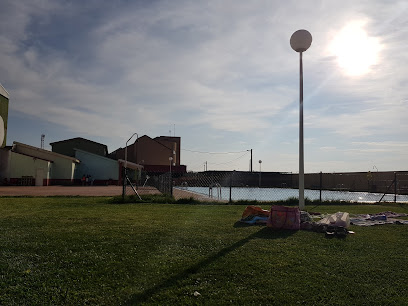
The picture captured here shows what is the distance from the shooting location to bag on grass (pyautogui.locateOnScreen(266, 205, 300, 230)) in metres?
7.48

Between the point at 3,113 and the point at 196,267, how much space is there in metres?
36.2

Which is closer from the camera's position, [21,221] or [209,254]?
[209,254]

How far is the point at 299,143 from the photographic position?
922 cm

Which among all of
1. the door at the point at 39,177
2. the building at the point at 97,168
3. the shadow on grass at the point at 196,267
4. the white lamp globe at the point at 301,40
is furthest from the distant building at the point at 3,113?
the shadow on grass at the point at 196,267

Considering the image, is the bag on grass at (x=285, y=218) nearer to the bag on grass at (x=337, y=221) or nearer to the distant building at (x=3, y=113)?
the bag on grass at (x=337, y=221)

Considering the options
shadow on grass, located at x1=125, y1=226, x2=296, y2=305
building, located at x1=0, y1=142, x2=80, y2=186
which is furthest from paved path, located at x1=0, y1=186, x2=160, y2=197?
shadow on grass, located at x1=125, y1=226, x2=296, y2=305

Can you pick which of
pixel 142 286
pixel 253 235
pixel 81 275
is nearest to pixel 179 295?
pixel 142 286

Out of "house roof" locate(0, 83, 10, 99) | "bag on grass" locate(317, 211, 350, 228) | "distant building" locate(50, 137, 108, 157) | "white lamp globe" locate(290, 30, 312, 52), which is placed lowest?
"bag on grass" locate(317, 211, 350, 228)

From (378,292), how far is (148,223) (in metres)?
5.53

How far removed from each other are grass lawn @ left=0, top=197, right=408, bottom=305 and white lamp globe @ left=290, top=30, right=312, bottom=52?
5068 mm

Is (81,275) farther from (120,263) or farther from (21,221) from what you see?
(21,221)

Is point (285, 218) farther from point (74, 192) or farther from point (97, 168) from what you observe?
point (97, 168)

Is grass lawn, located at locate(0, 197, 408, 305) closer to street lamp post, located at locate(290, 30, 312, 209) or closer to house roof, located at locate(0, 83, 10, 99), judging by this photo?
street lamp post, located at locate(290, 30, 312, 209)

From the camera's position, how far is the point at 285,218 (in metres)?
7.55
